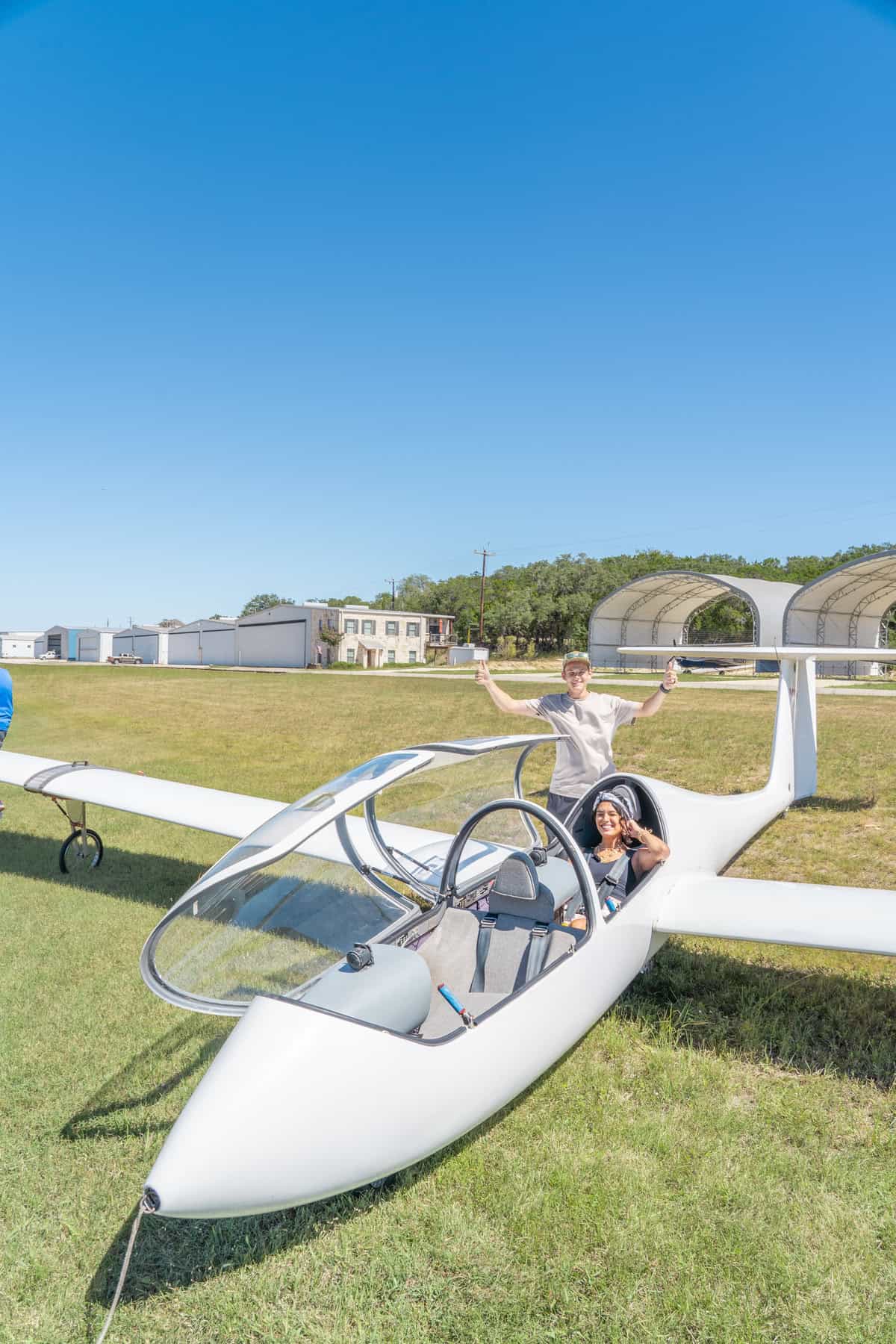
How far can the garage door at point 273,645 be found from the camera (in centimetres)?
5775

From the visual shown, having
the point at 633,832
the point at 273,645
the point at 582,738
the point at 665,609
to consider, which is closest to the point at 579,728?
the point at 582,738

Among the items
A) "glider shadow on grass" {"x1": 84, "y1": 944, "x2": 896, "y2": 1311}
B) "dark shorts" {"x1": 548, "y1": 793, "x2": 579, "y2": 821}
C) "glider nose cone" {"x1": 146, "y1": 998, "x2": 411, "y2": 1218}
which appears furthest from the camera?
"dark shorts" {"x1": 548, "y1": 793, "x2": 579, "y2": 821}

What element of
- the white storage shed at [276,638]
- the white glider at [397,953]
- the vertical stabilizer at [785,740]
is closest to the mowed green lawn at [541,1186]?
the white glider at [397,953]

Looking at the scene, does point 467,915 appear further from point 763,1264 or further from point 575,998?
point 763,1264

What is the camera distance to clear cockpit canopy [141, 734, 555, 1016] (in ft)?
10.3

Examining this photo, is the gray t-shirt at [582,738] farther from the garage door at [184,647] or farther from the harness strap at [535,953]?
the garage door at [184,647]

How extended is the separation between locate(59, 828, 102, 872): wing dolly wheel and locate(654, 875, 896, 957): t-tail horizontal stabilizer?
5402 millimetres

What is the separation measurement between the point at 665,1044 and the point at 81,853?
5654mm

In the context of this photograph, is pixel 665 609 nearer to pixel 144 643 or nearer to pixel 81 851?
pixel 81 851

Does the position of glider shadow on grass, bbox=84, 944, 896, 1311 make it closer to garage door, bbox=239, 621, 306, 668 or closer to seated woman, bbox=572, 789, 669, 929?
seated woman, bbox=572, 789, 669, 929

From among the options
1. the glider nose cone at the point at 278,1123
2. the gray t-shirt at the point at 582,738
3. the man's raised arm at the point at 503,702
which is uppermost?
the man's raised arm at the point at 503,702

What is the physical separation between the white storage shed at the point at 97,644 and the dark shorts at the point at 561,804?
83.1 metres

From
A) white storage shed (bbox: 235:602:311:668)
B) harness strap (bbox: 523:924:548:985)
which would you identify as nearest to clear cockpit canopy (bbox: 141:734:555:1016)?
harness strap (bbox: 523:924:548:985)

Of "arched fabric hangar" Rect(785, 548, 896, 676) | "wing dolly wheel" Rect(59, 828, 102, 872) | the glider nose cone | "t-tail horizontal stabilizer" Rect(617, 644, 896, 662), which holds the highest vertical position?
"arched fabric hangar" Rect(785, 548, 896, 676)
